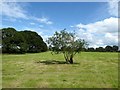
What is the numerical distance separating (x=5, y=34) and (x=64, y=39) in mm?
46558

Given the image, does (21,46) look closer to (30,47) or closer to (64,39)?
(30,47)

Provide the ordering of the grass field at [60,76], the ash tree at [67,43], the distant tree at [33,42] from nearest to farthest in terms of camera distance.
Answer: the grass field at [60,76] < the ash tree at [67,43] < the distant tree at [33,42]

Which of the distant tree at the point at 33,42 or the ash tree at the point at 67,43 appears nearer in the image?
the ash tree at the point at 67,43

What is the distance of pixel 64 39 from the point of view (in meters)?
35.4

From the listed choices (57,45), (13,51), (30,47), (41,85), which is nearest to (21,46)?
(13,51)

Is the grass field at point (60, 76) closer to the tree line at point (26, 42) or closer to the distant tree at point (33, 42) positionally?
the tree line at point (26, 42)

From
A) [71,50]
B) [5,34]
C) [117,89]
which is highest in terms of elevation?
[5,34]

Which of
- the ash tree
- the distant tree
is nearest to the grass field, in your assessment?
the ash tree

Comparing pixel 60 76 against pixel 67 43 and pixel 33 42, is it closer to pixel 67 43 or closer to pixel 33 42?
pixel 67 43

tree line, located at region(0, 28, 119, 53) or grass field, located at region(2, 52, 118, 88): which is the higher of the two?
tree line, located at region(0, 28, 119, 53)

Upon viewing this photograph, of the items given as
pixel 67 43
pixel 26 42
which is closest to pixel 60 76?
pixel 67 43

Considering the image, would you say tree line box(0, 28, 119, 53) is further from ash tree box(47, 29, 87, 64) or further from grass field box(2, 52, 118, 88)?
grass field box(2, 52, 118, 88)

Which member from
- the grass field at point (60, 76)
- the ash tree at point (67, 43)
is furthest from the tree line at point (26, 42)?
the grass field at point (60, 76)

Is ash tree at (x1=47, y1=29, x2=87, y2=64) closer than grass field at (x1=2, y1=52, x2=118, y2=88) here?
No
